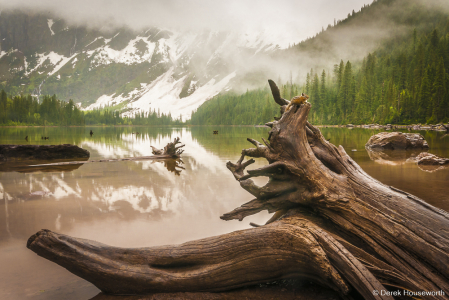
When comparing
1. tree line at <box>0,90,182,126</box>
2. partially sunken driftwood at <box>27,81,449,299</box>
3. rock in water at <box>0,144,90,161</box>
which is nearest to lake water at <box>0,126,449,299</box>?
partially sunken driftwood at <box>27,81,449,299</box>

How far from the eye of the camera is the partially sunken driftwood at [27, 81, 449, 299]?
3.29m

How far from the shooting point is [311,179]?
4.00 metres

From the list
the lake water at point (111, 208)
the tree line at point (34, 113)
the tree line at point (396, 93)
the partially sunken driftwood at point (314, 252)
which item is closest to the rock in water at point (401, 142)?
the lake water at point (111, 208)

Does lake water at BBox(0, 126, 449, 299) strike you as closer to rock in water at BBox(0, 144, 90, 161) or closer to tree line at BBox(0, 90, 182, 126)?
rock in water at BBox(0, 144, 90, 161)

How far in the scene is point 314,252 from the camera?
3.29 metres

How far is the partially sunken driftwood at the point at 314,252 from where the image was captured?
10.8ft

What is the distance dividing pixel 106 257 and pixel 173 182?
713 cm

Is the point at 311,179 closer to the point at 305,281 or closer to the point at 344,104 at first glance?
the point at 305,281

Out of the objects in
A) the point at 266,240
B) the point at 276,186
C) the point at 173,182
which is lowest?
the point at 173,182

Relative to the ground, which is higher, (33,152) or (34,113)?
(34,113)

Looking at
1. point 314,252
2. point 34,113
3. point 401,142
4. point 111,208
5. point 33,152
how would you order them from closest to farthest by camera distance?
point 314,252, point 111,208, point 33,152, point 401,142, point 34,113

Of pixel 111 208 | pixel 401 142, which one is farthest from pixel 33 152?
pixel 401 142

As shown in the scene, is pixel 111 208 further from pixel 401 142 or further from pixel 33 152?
pixel 401 142

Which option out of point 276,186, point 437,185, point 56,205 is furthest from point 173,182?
point 437,185
